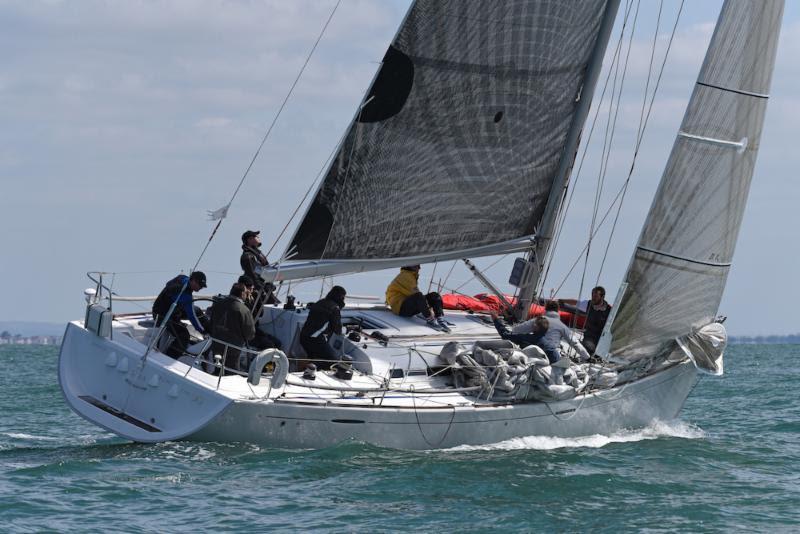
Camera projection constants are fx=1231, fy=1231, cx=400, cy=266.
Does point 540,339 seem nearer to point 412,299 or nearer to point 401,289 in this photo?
point 412,299

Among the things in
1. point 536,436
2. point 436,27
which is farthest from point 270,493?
point 436,27

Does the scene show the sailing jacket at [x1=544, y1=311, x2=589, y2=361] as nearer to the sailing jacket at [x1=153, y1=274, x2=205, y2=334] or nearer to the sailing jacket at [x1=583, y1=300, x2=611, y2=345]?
the sailing jacket at [x1=583, y1=300, x2=611, y2=345]

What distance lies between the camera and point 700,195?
14383 millimetres

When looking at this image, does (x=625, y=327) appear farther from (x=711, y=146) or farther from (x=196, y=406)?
(x=196, y=406)

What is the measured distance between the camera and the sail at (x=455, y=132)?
14688 millimetres

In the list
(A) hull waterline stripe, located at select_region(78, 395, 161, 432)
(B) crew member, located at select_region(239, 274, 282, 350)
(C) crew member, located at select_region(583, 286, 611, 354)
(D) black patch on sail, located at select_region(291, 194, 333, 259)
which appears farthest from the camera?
(C) crew member, located at select_region(583, 286, 611, 354)

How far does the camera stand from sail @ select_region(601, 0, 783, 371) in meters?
14.4

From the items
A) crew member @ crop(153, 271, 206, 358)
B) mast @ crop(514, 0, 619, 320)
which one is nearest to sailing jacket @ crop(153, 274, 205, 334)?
crew member @ crop(153, 271, 206, 358)

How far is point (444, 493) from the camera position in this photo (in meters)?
11.0

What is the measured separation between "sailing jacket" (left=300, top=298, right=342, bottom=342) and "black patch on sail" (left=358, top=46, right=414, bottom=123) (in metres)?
2.56

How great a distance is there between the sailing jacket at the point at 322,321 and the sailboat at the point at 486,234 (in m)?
0.39

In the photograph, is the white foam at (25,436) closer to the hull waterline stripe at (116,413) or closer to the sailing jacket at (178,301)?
the hull waterline stripe at (116,413)

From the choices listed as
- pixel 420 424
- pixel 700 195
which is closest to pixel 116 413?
pixel 420 424

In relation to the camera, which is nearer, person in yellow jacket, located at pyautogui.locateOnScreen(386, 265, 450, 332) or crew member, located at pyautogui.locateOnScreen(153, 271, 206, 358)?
crew member, located at pyautogui.locateOnScreen(153, 271, 206, 358)
